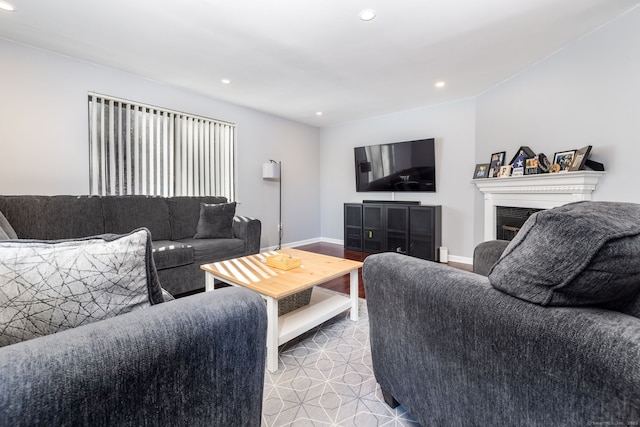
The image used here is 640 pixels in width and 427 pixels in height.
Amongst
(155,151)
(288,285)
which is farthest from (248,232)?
(288,285)

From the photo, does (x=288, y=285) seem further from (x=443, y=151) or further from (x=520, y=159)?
(x=443, y=151)

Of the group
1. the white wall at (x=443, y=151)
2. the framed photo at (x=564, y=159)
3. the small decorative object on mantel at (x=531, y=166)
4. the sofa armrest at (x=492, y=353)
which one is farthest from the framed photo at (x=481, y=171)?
the sofa armrest at (x=492, y=353)

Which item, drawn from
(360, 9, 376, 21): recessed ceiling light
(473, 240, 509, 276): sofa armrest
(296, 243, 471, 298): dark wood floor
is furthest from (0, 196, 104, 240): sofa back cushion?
(473, 240, 509, 276): sofa armrest

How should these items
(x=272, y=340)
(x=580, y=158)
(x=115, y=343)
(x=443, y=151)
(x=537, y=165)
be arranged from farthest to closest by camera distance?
(x=443, y=151) < (x=537, y=165) < (x=580, y=158) < (x=272, y=340) < (x=115, y=343)

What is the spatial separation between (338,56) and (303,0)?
841 millimetres

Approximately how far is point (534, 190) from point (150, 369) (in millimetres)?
3430

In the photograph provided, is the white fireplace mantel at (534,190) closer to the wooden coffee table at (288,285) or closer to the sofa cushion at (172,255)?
the wooden coffee table at (288,285)

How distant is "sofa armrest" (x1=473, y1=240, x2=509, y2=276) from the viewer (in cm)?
141

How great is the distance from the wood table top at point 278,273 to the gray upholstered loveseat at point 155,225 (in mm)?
686

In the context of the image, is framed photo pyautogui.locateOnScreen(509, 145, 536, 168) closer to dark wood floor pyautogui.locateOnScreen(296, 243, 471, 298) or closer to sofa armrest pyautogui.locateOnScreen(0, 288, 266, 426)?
dark wood floor pyautogui.locateOnScreen(296, 243, 471, 298)

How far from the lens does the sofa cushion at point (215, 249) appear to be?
2.79 metres

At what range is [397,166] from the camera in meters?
4.50

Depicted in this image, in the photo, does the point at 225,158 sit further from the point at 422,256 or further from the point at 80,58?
the point at 422,256

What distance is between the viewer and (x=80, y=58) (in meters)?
2.80
